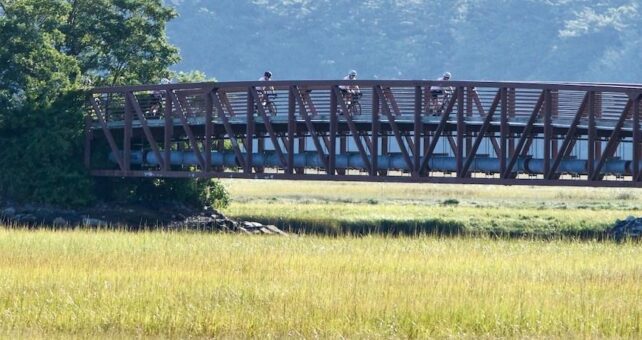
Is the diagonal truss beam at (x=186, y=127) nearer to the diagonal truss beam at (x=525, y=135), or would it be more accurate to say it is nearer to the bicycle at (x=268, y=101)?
the bicycle at (x=268, y=101)

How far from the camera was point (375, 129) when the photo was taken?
2618 inches

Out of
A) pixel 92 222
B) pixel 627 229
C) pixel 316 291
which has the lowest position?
pixel 316 291

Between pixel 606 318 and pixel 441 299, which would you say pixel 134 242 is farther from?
pixel 606 318

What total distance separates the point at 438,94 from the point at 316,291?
106 feet

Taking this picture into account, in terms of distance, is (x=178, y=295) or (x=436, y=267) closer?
(x=178, y=295)

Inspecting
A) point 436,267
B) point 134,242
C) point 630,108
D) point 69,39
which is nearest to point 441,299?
point 436,267

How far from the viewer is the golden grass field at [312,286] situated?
32.2 meters

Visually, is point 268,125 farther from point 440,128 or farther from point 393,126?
point 440,128

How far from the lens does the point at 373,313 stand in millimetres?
33156

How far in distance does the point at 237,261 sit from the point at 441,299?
1025 centimetres

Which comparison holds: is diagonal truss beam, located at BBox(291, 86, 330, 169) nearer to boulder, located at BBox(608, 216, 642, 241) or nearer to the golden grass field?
the golden grass field

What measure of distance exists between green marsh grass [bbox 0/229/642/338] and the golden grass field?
0.16ft

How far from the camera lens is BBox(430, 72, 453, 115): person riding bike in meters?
66.7

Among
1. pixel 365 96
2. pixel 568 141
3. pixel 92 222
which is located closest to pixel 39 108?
pixel 92 222
